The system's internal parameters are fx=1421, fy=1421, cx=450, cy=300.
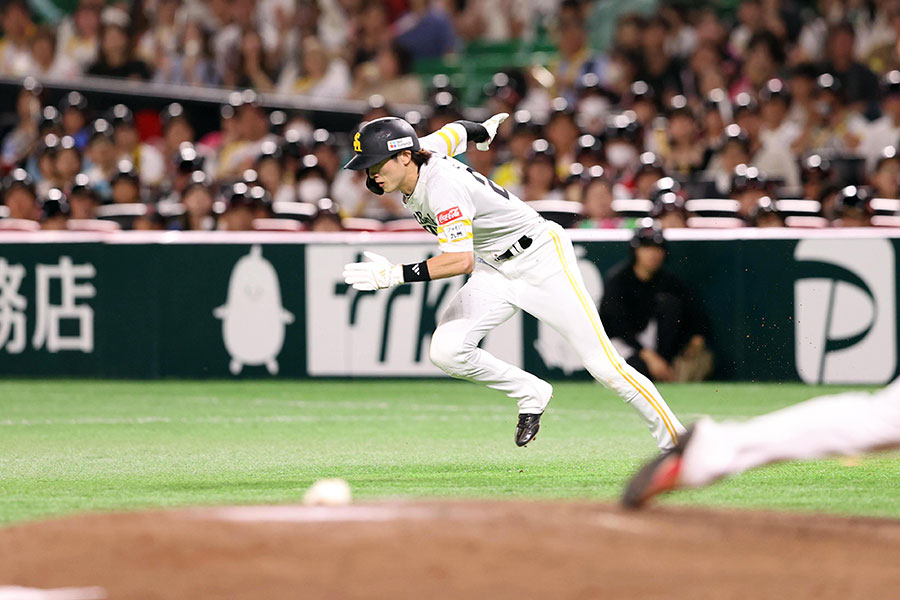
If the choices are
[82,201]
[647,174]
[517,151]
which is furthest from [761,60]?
[82,201]

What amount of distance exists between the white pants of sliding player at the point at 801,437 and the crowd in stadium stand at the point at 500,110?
7442mm

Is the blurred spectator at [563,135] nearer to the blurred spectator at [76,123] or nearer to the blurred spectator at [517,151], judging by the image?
the blurred spectator at [517,151]

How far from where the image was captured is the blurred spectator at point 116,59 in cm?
1731

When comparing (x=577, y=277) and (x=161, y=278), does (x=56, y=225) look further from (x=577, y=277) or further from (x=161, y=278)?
(x=577, y=277)

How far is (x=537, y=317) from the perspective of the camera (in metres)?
7.69

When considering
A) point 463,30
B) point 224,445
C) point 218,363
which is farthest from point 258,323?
point 463,30

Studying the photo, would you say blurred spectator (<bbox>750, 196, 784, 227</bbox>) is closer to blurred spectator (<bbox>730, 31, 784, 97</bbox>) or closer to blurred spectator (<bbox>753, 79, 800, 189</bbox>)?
blurred spectator (<bbox>753, 79, 800, 189</bbox>)

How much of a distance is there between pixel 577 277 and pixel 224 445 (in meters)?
2.58

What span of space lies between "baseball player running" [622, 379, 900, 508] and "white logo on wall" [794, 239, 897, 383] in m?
6.96

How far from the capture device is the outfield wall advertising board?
37.7ft

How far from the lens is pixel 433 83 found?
16.5 metres

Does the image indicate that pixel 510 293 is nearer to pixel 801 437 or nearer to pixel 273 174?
pixel 801 437

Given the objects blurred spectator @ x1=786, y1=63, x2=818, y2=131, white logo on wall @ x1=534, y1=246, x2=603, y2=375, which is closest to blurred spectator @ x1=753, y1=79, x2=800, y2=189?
blurred spectator @ x1=786, y1=63, x2=818, y2=131

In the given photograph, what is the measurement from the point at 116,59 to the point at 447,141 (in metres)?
10.3
